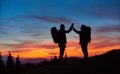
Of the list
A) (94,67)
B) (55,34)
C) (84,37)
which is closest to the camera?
(94,67)

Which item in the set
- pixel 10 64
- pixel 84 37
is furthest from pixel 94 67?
pixel 10 64

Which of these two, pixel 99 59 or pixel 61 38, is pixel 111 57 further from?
pixel 61 38

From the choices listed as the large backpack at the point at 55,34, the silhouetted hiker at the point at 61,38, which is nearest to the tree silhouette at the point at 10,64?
the large backpack at the point at 55,34

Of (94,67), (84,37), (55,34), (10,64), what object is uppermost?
(55,34)

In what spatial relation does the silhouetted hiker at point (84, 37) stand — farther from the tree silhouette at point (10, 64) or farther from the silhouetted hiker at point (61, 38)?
the tree silhouette at point (10, 64)

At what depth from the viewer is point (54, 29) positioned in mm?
32812

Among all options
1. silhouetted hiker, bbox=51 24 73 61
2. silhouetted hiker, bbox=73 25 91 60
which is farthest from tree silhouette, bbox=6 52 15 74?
silhouetted hiker, bbox=73 25 91 60

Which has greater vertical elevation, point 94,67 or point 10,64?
point 10,64

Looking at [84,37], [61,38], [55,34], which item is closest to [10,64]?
[55,34]

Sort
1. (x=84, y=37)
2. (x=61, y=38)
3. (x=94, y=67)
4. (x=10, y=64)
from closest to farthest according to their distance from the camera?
1. (x=94, y=67)
2. (x=84, y=37)
3. (x=61, y=38)
4. (x=10, y=64)

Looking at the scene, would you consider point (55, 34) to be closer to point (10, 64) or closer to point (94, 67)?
point (94, 67)

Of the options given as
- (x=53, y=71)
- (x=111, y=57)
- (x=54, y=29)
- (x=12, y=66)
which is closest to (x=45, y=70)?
(x=53, y=71)

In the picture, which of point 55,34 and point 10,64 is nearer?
point 55,34

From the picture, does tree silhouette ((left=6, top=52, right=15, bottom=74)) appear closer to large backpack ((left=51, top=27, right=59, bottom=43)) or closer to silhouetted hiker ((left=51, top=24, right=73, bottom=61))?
large backpack ((left=51, top=27, right=59, bottom=43))
